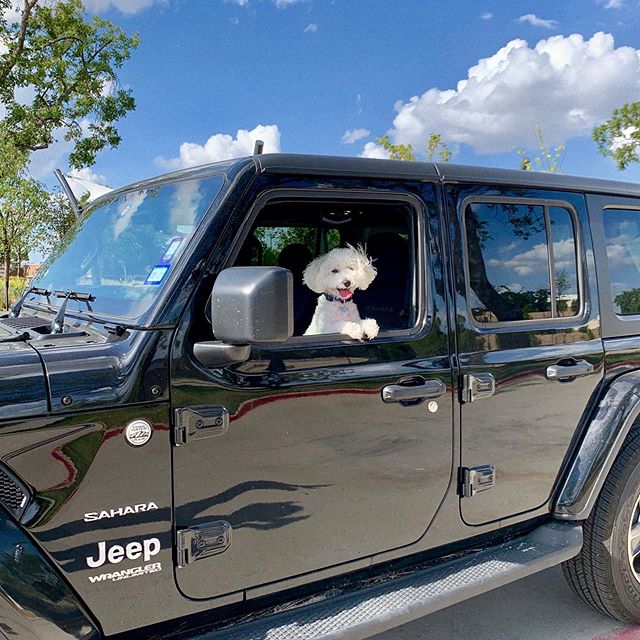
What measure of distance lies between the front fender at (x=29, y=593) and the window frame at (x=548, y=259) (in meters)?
1.73

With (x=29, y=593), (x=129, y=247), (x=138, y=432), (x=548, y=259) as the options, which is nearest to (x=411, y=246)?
(x=548, y=259)

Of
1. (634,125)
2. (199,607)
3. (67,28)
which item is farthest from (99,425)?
(634,125)

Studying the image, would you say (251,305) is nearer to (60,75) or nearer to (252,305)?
(252,305)

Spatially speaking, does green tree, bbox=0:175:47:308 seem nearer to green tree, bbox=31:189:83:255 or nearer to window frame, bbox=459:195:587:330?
green tree, bbox=31:189:83:255

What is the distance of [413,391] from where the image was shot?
231 cm

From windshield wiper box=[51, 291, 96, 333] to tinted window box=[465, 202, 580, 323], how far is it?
1494 millimetres

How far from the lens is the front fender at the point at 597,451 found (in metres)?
2.82

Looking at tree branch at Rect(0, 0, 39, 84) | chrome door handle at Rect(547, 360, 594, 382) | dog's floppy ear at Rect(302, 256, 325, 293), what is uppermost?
tree branch at Rect(0, 0, 39, 84)

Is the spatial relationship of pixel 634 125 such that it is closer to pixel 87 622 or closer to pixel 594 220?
pixel 594 220

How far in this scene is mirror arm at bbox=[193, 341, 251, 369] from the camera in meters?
1.88

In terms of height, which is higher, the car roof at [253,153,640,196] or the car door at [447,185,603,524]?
the car roof at [253,153,640,196]

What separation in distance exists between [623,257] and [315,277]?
1753mm

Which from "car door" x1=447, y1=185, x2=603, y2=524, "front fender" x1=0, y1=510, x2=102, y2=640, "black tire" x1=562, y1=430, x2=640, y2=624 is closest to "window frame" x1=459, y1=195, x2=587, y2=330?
"car door" x1=447, y1=185, x2=603, y2=524

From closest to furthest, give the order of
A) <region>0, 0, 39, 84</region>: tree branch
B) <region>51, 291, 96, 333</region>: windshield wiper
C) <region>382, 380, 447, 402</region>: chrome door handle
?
<region>51, 291, 96, 333</region>: windshield wiper → <region>382, 380, 447, 402</region>: chrome door handle → <region>0, 0, 39, 84</region>: tree branch
